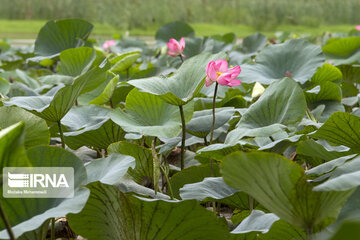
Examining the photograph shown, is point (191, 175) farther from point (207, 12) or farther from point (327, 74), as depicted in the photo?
point (207, 12)

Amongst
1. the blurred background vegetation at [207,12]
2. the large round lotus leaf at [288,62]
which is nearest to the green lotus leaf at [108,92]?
the large round lotus leaf at [288,62]

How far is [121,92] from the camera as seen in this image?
3.79 ft

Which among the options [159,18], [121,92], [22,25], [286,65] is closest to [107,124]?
[121,92]

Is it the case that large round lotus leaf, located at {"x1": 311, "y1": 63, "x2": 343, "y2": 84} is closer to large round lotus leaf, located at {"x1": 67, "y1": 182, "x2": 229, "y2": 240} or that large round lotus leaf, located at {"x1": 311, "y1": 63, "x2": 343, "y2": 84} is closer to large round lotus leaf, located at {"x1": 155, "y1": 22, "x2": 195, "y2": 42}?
large round lotus leaf, located at {"x1": 67, "y1": 182, "x2": 229, "y2": 240}

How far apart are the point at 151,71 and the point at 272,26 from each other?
6.79 m

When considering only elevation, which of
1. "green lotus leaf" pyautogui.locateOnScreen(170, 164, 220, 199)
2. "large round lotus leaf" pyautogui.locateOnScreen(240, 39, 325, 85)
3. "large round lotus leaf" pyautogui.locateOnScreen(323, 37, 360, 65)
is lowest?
"large round lotus leaf" pyautogui.locateOnScreen(323, 37, 360, 65)

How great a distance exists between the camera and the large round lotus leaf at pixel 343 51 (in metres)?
1.54

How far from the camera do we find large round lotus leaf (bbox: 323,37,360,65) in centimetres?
154

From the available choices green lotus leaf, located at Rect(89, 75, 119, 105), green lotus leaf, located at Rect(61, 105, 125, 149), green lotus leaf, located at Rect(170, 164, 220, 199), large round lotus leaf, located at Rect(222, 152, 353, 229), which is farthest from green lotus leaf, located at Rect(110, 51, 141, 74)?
large round lotus leaf, located at Rect(222, 152, 353, 229)

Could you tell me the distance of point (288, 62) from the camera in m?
1.21

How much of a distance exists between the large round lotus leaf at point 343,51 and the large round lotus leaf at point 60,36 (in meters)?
0.76

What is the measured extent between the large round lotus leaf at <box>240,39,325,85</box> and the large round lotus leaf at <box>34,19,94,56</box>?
1.89 feet

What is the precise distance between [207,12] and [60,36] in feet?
26.3

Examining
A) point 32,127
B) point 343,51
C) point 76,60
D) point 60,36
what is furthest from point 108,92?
point 343,51
